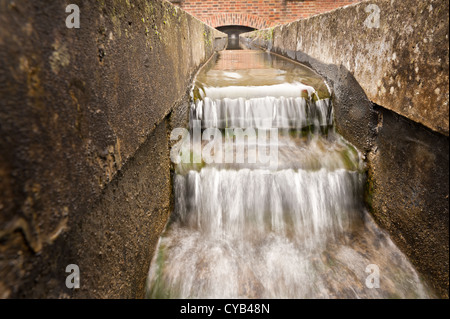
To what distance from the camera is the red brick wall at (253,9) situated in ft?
32.4

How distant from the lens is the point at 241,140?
282 cm

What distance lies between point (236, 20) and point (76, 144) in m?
10.5

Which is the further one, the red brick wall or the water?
the red brick wall

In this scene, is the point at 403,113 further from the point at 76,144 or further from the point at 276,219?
the point at 76,144

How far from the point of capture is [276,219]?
→ 223 centimetres

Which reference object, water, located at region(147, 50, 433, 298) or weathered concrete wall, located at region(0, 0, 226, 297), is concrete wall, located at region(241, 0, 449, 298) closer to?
water, located at region(147, 50, 433, 298)

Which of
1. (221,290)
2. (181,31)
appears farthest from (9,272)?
(181,31)

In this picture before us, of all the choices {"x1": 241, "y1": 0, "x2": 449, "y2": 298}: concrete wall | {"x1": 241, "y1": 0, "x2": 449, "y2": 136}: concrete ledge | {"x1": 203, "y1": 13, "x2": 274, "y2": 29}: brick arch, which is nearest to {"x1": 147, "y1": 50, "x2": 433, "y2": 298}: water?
{"x1": 241, "y1": 0, "x2": 449, "y2": 298}: concrete wall

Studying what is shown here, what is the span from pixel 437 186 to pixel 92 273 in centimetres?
174

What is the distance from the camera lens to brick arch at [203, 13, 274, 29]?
10055 millimetres

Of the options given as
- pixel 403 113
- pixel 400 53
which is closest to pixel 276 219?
pixel 403 113

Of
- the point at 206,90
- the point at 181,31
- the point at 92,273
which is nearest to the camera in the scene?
the point at 92,273

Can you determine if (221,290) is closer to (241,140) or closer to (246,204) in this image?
(246,204)

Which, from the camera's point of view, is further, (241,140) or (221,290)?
(241,140)
